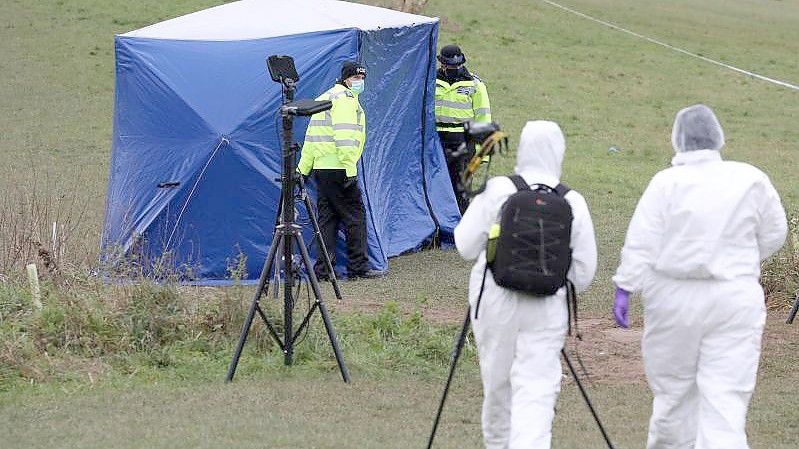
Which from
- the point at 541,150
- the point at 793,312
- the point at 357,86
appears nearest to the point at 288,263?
the point at 541,150

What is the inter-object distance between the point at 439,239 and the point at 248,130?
2916 millimetres

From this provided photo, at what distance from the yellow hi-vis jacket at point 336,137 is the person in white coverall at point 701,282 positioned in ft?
18.8

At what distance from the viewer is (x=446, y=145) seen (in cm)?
1419

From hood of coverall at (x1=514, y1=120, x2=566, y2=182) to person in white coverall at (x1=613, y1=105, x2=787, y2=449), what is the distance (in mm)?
461

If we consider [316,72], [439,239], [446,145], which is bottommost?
[439,239]

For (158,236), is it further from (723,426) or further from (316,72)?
(723,426)

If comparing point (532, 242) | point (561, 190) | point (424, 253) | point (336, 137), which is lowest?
point (424, 253)

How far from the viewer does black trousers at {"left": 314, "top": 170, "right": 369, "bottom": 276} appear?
39.5 ft

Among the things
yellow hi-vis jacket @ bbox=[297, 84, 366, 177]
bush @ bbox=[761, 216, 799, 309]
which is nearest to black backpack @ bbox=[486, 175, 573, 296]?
bush @ bbox=[761, 216, 799, 309]

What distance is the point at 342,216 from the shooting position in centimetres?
1218

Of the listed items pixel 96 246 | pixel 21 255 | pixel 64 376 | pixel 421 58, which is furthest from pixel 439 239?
pixel 64 376

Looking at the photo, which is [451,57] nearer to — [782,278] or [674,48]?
[782,278]

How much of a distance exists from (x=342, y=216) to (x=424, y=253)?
1826 millimetres

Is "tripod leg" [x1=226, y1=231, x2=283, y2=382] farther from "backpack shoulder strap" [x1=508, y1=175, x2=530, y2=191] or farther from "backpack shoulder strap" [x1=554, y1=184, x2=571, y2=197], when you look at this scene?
"backpack shoulder strap" [x1=554, y1=184, x2=571, y2=197]
